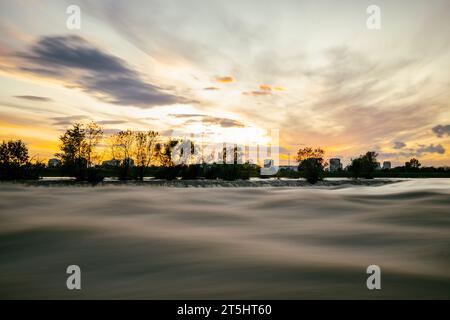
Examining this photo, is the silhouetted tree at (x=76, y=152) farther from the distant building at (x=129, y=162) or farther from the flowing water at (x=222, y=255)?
the flowing water at (x=222, y=255)

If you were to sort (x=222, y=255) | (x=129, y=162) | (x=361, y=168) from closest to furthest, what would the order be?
(x=222, y=255)
(x=129, y=162)
(x=361, y=168)

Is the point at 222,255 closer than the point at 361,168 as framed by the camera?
Yes

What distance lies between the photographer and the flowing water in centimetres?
580

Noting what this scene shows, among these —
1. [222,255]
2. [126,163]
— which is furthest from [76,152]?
[222,255]

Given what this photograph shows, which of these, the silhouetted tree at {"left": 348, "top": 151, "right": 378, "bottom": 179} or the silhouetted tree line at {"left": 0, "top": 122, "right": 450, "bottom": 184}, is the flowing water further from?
the silhouetted tree at {"left": 348, "top": 151, "right": 378, "bottom": 179}

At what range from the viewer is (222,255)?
819cm

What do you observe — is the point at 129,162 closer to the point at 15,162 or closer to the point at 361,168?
the point at 15,162

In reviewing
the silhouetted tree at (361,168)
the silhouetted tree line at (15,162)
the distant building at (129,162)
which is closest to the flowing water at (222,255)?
the silhouetted tree line at (15,162)

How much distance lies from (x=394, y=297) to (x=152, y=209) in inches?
570

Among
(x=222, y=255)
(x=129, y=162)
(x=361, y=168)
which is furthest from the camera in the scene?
(x=361, y=168)

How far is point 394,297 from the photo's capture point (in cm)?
532
